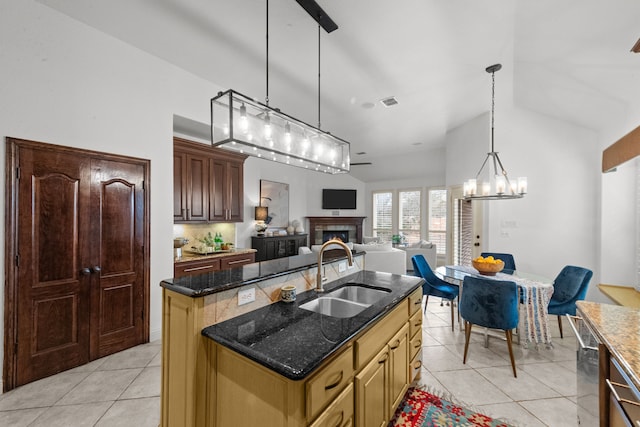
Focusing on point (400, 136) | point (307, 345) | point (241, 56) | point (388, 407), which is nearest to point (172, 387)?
point (307, 345)

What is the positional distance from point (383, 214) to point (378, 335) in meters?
7.69

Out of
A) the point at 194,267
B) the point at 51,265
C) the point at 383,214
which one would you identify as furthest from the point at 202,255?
the point at 383,214

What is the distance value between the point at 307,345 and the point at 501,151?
4574mm

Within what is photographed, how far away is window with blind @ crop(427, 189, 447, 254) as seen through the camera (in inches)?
301

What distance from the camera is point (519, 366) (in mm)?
2551

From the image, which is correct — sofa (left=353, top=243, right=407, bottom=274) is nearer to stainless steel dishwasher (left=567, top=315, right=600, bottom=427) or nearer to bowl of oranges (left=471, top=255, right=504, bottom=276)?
bowl of oranges (left=471, top=255, right=504, bottom=276)

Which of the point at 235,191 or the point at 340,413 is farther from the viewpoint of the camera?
the point at 235,191

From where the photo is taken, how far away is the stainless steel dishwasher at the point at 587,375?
131 centimetres

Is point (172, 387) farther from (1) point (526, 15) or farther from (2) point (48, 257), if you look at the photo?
(1) point (526, 15)

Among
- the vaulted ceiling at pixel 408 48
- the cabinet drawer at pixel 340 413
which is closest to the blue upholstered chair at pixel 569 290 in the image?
the vaulted ceiling at pixel 408 48

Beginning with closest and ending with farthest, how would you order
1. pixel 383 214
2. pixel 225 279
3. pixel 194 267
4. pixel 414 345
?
pixel 225 279 → pixel 414 345 → pixel 194 267 → pixel 383 214

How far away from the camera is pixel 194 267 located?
11.2 ft

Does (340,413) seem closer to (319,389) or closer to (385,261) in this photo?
(319,389)

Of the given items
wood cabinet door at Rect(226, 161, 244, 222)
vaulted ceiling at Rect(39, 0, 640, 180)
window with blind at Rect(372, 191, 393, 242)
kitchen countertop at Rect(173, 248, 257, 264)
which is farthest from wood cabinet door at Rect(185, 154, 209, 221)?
window with blind at Rect(372, 191, 393, 242)
